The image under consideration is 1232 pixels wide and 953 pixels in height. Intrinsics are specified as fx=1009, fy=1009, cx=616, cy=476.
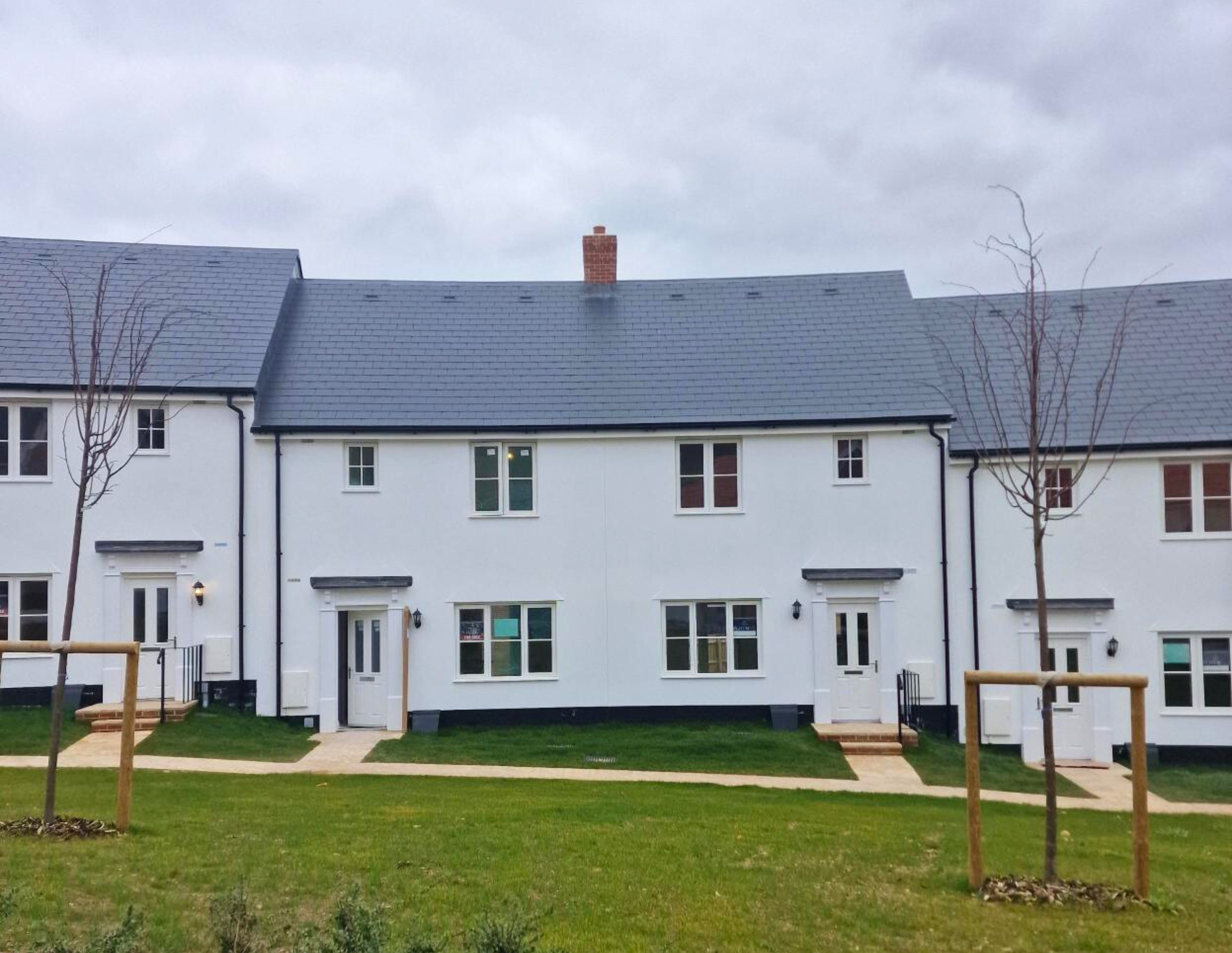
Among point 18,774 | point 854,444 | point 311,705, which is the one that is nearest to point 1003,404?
point 854,444

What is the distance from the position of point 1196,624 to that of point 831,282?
10.6m

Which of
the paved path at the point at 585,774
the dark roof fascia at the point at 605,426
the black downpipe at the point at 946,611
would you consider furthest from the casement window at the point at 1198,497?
the paved path at the point at 585,774

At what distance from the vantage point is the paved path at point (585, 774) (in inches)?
593

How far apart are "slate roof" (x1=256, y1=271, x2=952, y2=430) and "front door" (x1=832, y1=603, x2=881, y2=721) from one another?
391 cm

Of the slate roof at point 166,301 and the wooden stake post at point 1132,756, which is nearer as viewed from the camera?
the wooden stake post at point 1132,756

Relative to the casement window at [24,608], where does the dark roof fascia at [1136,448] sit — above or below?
above

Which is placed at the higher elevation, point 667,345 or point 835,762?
point 667,345

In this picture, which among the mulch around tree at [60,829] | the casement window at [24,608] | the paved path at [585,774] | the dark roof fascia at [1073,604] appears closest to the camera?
the mulch around tree at [60,829]

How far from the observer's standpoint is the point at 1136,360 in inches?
854

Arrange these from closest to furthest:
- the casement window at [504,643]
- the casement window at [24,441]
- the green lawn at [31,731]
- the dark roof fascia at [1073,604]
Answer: the green lawn at [31,731], the casement window at [24,441], the dark roof fascia at [1073,604], the casement window at [504,643]

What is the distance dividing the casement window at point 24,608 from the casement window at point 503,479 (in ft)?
26.8

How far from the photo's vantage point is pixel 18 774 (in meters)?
14.2

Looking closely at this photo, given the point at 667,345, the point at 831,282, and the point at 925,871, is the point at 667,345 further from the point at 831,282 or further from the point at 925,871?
the point at 925,871

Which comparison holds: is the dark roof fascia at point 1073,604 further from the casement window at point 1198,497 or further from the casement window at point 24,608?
the casement window at point 24,608
